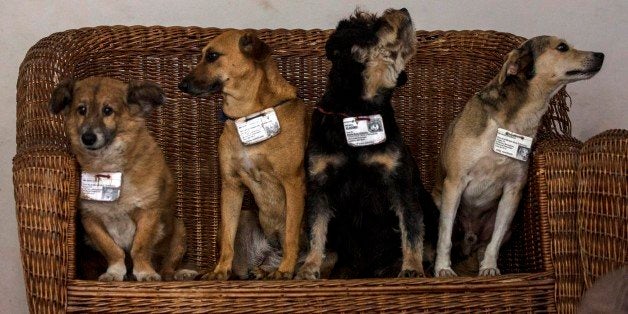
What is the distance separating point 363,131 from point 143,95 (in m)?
0.73

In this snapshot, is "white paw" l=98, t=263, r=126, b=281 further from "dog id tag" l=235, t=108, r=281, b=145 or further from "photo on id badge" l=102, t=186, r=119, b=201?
"dog id tag" l=235, t=108, r=281, b=145

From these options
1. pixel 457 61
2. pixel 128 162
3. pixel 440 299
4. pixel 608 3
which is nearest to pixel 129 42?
pixel 128 162

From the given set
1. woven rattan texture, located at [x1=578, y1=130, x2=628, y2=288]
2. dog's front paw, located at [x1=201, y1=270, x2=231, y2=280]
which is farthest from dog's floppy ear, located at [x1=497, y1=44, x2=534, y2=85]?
dog's front paw, located at [x1=201, y1=270, x2=231, y2=280]

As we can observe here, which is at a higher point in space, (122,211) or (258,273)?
(122,211)

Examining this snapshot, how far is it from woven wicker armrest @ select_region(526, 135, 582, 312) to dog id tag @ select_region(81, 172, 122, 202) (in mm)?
1379

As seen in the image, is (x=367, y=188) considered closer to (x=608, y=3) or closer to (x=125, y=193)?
(x=125, y=193)

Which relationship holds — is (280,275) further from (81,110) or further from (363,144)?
→ (81,110)

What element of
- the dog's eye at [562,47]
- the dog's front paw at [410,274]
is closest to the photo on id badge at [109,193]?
the dog's front paw at [410,274]

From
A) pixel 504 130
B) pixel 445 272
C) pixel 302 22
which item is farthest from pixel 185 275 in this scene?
pixel 302 22

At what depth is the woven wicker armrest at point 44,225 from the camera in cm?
257

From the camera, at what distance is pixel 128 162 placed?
299 centimetres

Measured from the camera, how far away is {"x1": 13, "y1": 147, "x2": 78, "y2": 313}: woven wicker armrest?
8.43ft

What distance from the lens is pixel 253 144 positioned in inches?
120

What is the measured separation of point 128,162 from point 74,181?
336 mm
